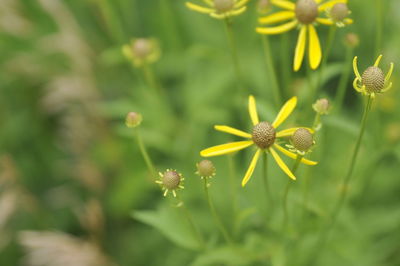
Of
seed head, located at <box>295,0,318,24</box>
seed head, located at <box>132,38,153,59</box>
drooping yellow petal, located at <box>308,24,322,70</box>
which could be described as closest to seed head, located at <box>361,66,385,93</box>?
drooping yellow petal, located at <box>308,24,322,70</box>

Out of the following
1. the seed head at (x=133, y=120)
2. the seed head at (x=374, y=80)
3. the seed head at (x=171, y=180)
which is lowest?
the seed head at (x=171, y=180)

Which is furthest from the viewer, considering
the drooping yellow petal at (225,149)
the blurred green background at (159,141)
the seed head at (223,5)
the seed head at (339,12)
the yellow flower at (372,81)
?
the blurred green background at (159,141)

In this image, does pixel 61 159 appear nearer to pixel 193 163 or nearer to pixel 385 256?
pixel 193 163

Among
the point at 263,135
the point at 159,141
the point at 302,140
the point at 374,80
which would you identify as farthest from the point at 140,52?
the point at 374,80


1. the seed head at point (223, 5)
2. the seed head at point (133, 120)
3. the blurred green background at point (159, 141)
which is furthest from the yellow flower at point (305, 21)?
the seed head at point (133, 120)

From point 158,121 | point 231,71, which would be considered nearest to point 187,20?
point 231,71

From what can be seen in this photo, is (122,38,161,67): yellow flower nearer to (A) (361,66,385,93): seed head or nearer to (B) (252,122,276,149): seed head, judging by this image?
(B) (252,122,276,149): seed head

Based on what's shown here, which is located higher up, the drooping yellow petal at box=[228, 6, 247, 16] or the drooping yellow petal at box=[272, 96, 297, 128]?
the drooping yellow petal at box=[228, 6, 247, 16]

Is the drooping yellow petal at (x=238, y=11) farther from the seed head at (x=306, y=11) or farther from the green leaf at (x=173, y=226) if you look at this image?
the green leaf at (x=173, y=226)
